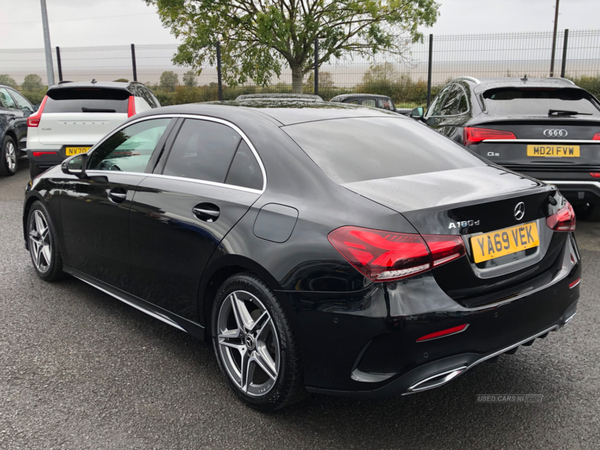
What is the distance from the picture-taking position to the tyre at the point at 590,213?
6609 mm

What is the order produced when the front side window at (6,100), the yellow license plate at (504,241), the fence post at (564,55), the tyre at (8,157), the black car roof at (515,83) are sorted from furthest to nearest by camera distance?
the fence post at (564,55) < the front side window at (6,100) < the tyre at (8,157) < the black car roof at (515,83) < the yellow license plate at (504,241)

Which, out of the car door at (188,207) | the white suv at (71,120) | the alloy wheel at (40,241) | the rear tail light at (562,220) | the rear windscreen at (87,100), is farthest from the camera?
the rear windscreen at (87,100)

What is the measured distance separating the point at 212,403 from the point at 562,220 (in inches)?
77.2

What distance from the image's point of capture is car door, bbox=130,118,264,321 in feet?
9.15

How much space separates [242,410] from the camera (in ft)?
8.93

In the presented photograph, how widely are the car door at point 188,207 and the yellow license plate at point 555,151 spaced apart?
3.62 metres

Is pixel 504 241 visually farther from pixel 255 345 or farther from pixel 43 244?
pixel 43 244

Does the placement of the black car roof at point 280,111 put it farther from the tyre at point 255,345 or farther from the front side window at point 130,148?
the tyre at point 255,345

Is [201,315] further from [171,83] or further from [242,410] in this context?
[171,83]

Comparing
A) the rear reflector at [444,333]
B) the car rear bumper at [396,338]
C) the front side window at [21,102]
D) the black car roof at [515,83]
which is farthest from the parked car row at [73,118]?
the rear reflector at [444,333]

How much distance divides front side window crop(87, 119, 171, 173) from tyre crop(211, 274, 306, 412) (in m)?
1.23

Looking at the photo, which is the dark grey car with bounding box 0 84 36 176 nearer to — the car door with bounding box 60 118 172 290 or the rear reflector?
the car door with bounding box 60 118 172 290

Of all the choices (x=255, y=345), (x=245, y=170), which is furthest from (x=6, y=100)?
(x=255, y=345)

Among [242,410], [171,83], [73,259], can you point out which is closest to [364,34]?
[171,83]
